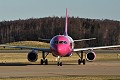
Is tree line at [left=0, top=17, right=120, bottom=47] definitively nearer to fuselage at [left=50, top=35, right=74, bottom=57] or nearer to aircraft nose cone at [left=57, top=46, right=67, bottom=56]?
fuselage at [left=50, top=35, right=74, bottom=57]

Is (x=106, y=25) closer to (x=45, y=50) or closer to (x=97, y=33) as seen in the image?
(x=97, y=33)

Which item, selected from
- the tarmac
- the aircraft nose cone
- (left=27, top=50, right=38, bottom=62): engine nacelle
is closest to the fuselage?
the aircraft nose cone

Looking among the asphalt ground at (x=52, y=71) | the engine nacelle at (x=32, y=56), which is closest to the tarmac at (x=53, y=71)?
the asphalt ground at (x=52, y=71)

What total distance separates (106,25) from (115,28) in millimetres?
5956

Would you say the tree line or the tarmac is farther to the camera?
the tree line

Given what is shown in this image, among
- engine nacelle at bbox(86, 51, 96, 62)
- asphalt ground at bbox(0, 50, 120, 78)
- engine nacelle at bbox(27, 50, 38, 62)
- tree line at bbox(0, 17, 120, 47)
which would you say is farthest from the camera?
tree line at bbox(0, 17, 120, 47)

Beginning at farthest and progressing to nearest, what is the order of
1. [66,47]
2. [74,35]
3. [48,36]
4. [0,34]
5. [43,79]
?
[0,34] → [48,36] → [74,35] → [66,47] → [43,79]

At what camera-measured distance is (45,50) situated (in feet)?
139

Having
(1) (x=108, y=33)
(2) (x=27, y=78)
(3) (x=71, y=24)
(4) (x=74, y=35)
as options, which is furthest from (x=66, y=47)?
(3) (x=71, y=24)

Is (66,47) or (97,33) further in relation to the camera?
(97,33)

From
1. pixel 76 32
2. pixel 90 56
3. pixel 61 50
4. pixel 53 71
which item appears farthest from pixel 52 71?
pixel 76 32

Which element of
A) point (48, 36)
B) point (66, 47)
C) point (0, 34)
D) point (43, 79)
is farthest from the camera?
point (0, 34)

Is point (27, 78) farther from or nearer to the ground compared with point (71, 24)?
nearer to the ground

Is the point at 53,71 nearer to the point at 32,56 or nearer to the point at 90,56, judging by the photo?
the point at 32,56
